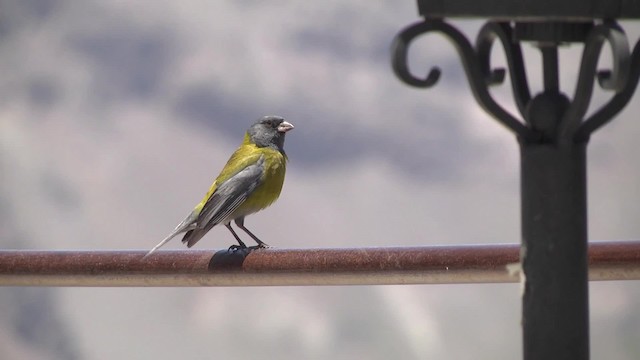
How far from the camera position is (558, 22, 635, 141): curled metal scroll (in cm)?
135

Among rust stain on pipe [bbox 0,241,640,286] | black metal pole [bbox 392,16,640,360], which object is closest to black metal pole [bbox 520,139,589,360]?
black metal pole [bbox 392,16,640,360]

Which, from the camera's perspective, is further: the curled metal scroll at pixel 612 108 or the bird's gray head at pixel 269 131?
the bird's gray head at pixel 269 131

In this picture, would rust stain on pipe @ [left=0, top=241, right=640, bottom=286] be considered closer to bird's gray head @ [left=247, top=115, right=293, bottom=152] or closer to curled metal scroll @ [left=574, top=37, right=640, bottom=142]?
curled metal scroll @ [left=574, top=37, right=640, bottom=142]

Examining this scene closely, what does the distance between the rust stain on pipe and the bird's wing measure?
56.9 inches

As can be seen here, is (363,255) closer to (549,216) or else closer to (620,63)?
(549,216)

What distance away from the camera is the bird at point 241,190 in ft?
A: 13.3

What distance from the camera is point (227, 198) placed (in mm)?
4176

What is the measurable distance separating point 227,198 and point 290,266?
180cm

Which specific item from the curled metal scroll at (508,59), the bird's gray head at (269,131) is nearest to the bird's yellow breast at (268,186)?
the bird's gray head at (269,131)

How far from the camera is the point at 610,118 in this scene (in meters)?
1.43

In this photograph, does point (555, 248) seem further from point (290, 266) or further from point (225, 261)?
point (225, 261)

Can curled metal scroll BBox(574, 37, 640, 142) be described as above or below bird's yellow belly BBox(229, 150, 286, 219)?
above

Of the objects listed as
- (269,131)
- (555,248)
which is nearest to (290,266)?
(555,248)

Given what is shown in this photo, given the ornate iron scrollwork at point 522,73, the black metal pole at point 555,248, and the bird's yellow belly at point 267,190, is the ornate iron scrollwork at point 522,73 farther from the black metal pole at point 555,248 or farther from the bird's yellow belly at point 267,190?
the bird's yellow belly at point 267,190
